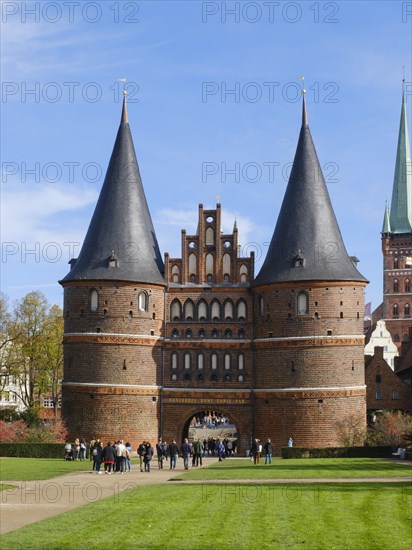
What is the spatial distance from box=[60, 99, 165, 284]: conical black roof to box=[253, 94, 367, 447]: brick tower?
7445 mm

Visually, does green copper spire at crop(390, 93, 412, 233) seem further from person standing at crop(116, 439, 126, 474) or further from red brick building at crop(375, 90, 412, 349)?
person standing at crop(116, 439, 126, 474)

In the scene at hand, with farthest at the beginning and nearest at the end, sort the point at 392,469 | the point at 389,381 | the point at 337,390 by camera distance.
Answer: the point at 389,381
the point at 337,390
the point at 392,469

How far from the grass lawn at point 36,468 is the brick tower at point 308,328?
46.6 feet

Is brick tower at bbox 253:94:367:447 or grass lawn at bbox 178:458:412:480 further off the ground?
brick tower at bbox 253:94:367:447

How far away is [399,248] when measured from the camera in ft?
482

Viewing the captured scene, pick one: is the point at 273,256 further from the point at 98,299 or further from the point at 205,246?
the point at 98,299

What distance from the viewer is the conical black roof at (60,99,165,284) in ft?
199

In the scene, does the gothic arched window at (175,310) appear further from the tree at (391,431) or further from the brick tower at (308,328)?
the tree at (391,431)

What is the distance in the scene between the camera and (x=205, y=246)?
63.0 m

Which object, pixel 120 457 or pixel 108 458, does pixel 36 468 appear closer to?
pixel 120 457

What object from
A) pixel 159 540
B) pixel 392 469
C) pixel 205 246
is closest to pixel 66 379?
pixel 205 246

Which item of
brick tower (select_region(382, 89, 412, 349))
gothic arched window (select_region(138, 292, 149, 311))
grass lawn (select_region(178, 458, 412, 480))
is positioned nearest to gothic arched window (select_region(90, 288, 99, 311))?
gothic arched window (select_region(138, 292, 149, 311))

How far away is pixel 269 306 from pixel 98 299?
1048 centimetres

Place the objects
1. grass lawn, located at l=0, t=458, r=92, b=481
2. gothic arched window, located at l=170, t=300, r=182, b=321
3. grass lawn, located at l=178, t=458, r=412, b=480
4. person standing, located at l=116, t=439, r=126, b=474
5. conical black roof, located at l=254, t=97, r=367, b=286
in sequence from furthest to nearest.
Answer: gothic arched window, located at l=170, t=300, r=182, b=321 → conical black roof, located at l=254, t=97, r=367, b=286 → person standing, located at l=116, t=439, r=126, b=474 → grass lawn, located at l=0, t=458, r=92, b=481 → grass lawn, located at l=178, t=458, r=412, b=480
